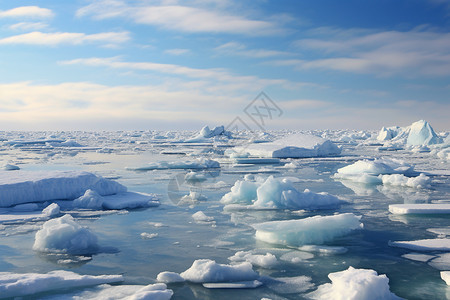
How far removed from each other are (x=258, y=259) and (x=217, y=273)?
0.78 m

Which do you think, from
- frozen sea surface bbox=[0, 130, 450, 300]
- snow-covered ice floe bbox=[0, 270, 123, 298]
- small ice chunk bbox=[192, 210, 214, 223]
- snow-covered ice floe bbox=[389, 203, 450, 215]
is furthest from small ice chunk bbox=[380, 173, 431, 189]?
snow-covered ice floe bbox=[0, 270, 123, 298]

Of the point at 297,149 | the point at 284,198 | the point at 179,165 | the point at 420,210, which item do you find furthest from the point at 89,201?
the point at 297,149

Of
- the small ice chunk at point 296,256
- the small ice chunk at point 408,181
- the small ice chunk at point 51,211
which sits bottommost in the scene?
the small ice chunk at point 296,256

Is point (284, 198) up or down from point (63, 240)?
up

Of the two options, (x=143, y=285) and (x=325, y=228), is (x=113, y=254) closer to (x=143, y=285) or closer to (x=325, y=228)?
(x=143, y=285)

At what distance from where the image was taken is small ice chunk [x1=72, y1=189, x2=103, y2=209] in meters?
8.96

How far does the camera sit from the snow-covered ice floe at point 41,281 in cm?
424

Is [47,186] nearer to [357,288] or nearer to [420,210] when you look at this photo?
[357,288]

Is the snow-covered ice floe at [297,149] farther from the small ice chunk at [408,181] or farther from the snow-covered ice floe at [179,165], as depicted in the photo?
the small ice chunk at [408,181]

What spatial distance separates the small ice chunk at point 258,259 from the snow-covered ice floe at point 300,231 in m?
0.76

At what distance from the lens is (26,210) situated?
8.52 metres

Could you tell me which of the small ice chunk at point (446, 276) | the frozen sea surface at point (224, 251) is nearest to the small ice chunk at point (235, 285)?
the frozen sea surface at point (224, 251)

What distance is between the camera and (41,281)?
14.3 ft

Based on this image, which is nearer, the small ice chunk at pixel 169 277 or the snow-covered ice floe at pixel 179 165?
the small ice chunk at pixel 169 277
